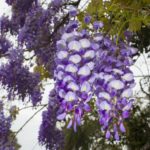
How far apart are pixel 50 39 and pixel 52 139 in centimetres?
107

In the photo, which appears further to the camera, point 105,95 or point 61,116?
point 61,116

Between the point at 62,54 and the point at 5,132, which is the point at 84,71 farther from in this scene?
the point at 5,132

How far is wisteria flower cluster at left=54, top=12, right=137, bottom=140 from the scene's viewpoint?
2.06m

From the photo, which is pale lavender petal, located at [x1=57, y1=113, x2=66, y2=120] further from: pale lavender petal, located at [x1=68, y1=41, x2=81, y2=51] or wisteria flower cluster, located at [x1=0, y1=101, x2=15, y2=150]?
wisteria flower cluster, located at [x1=0, y1=101, x2=15, y2=150]

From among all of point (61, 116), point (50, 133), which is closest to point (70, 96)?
point (61, 116)

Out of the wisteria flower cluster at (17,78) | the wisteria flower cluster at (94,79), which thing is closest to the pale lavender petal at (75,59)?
the wisteria flower cluster at (94,79)

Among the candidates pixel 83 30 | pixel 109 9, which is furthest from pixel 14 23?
pixel 83 30

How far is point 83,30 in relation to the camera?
2.17m

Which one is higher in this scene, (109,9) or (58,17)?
(58,17)

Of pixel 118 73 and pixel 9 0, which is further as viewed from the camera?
pixel 9 0

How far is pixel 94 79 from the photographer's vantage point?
2057 mm

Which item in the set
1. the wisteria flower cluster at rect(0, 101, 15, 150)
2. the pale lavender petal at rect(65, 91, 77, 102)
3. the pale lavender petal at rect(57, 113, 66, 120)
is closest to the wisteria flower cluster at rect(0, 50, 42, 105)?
the wisteria flower cluster at rect(0, 101, 15, 150)

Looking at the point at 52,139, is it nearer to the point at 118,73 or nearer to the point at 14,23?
the point at 14,23

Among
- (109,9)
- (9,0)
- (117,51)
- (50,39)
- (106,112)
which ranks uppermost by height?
(9,0)
